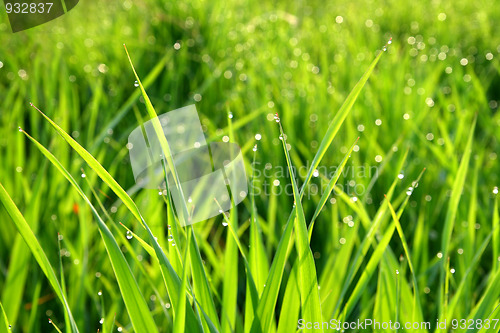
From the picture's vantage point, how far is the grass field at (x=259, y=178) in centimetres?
37

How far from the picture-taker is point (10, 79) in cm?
106

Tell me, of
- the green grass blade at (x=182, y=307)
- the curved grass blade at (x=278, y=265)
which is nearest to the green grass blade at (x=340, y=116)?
the curved grass blade at (x=278, y=265)

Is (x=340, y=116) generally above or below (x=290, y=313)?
above

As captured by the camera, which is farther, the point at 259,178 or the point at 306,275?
the point at 259,178

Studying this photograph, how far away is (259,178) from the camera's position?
74 centimetres

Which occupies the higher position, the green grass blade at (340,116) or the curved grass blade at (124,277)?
the green grass blade at (340,116)

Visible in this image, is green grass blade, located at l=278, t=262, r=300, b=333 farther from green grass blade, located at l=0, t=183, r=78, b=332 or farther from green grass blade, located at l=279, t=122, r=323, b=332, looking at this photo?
green grass blade, located at l=0, t=183, r=78, b=332

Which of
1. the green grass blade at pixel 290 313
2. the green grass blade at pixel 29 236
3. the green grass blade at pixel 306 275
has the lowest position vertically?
the green grass blade at pixel 290 313

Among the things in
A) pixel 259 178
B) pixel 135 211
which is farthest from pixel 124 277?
pixel 259 178

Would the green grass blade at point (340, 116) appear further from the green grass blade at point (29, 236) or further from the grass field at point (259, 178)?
the green grass blade at point (29, 236)

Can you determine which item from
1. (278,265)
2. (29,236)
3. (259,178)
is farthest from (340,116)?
(259,178)

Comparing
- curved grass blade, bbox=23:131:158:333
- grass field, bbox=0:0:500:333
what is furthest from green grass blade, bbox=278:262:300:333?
curved grass blade, bbox=23:131:158:333

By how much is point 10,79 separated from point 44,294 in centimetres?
65

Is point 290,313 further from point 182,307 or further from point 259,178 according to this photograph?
point 259,178
